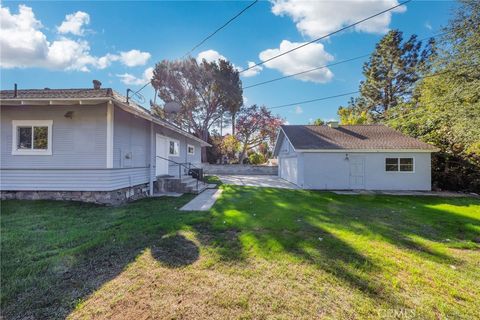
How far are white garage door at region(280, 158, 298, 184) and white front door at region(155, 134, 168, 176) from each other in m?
7.76

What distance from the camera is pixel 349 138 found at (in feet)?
44.3

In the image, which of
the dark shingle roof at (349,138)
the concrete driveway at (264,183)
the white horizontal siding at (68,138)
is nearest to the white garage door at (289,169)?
the concrete driveway at (264,183)

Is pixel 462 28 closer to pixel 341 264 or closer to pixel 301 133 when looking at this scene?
pixel 301 133

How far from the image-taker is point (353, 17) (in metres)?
7.79

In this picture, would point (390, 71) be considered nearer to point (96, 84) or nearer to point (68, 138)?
point (96, 84)

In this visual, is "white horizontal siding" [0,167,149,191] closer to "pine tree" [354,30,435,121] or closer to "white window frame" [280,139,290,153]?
"white window frame" [280,139,290,153]

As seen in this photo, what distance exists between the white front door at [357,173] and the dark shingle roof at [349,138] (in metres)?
0.75

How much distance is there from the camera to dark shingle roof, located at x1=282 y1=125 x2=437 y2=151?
40.2ft

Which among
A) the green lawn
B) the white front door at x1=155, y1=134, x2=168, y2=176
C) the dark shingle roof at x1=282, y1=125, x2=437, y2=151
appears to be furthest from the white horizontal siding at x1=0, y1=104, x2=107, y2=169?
the dark shingle roof at x1=282, y1=125, x2=437, y2=151

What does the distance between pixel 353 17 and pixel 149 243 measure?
31.2 ft

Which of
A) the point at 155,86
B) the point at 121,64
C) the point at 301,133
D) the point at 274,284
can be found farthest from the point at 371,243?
the point at 155,86

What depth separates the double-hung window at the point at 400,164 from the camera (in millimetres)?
12273

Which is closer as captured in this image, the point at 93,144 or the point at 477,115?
the point at 93,144

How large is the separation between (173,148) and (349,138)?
34.8 feet
